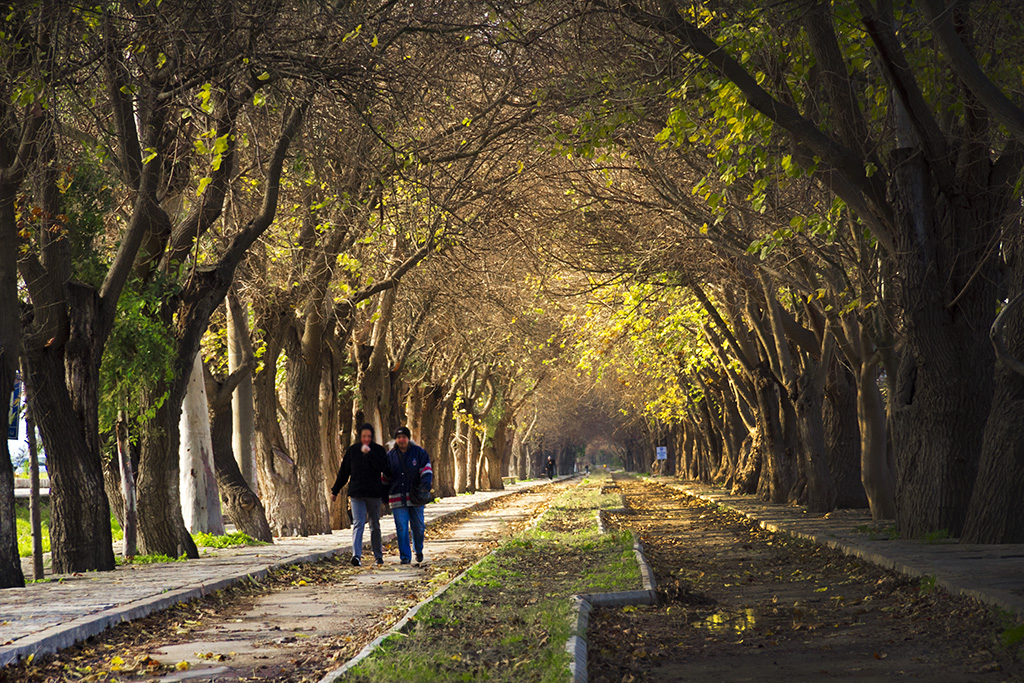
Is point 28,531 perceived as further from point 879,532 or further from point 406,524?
point 879,532

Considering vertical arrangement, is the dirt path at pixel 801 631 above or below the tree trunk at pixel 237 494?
below

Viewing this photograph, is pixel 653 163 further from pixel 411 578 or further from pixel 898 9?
pixel 411 578

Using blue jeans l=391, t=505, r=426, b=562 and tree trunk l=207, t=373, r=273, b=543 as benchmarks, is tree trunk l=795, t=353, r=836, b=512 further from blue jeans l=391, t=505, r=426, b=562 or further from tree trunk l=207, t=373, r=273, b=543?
tree trunk l=207, t=373, r=273, b=543

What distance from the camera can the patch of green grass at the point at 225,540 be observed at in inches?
677

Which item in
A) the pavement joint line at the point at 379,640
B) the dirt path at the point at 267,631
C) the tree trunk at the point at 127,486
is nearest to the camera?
the pavement joint line at the point at 379,640

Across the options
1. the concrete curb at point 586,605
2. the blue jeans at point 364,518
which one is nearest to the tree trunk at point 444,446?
the blue jeans at point 364,518

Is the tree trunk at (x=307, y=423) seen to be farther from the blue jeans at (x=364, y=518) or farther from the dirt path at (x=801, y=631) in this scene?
the dirt path at (x=801, y=631)

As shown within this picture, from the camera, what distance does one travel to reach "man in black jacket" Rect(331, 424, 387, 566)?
15.6m

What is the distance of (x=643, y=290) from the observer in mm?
23781

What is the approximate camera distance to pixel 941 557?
37.1 ft

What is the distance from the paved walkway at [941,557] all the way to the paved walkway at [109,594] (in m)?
6.78

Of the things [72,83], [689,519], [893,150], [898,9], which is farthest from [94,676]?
[689,519]

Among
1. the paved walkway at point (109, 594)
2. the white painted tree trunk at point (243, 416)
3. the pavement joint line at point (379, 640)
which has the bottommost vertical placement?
the pavement joint line at point (379, 640)

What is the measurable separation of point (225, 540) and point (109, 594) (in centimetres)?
707
